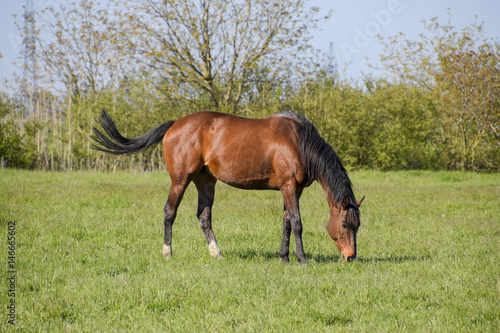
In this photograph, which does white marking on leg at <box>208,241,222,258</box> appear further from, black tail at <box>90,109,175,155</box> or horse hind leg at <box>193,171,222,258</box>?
black tail at <box>90,109,175,155</box>

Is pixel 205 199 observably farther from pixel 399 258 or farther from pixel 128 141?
pixel 399 258

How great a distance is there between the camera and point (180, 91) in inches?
788

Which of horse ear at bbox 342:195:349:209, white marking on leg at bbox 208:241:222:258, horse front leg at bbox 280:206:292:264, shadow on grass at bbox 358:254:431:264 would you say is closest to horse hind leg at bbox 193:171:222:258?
white marking on leg at bbox 208:241:222:258

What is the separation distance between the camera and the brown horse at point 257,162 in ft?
18.4

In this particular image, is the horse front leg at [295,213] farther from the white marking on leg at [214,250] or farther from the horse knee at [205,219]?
the horse knee at [205,219]

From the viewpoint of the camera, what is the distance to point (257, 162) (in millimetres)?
5977

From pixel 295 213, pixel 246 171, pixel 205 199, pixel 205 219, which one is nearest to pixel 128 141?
pixel 205 199

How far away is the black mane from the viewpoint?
552 centimetres

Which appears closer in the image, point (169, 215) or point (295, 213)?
point (295, 213)

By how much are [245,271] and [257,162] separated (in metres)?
1.41

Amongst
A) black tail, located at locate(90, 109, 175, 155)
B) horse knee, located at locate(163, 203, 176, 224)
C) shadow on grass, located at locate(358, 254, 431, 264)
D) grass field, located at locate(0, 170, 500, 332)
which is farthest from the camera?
black tail, located at locate(90, 109, 175, 155)

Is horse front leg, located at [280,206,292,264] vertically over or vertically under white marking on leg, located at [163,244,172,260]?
over

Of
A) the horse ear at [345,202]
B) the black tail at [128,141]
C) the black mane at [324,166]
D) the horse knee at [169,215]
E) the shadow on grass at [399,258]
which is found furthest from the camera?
the black tail at [128,141]

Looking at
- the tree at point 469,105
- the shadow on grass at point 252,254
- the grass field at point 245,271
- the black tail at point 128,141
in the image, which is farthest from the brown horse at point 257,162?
the tree at point 469,105
